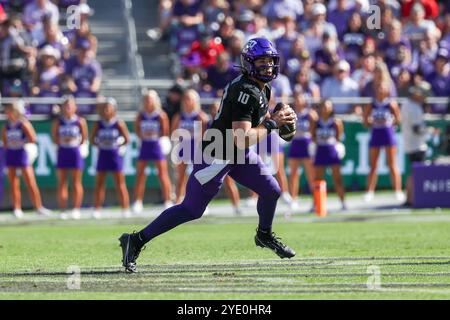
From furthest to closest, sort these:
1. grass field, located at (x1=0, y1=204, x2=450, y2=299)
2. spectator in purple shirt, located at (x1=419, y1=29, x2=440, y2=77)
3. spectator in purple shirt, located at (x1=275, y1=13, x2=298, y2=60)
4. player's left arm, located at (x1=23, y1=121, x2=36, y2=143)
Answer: spectator in purple shirt, located at (x1=419, y1=29, x2=440, y2=77)
spectator in purple shirt, located at (x1=275, y1=13, x2=298, y2=60)
player's left arm, located at (x1=23, y1=121, x2=36, y2=143)
grass field, located at (x1=0, y1=204, x2=450, y2=299)

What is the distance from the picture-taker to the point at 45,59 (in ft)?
64.1

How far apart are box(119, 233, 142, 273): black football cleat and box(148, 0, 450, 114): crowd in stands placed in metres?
9.97

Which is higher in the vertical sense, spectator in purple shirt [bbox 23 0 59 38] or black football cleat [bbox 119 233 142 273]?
spectator in purple shirt [bbox 23 0 59 38]

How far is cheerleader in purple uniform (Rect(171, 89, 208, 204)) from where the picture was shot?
1816 cm

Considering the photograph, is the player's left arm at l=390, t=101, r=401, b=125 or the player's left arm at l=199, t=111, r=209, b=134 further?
the player's left arm at l=390, t=101, r=401, b=125

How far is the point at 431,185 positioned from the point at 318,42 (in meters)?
5.02

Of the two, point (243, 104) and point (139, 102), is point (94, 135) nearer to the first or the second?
point (139, 102)

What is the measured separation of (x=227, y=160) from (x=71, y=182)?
10397mm

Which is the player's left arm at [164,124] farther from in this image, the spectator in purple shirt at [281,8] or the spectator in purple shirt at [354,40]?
the spectator in purple shirt at [354,40]

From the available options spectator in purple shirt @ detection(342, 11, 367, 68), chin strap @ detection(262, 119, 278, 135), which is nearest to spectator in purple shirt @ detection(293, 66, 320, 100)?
spectator in purple shirt @ detection(342, 11, 367, 68)

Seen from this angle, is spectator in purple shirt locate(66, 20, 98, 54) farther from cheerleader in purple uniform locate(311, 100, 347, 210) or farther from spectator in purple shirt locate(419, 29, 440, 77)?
spectator in purple shirt locate(419, 29, 440, 77)

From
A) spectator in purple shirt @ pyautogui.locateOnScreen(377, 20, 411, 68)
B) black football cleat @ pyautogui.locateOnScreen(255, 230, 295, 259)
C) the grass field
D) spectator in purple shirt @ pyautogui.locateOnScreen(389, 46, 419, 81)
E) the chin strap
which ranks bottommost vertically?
the grass field

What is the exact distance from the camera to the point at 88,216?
18.1 m

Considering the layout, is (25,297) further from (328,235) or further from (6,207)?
(6,207)
